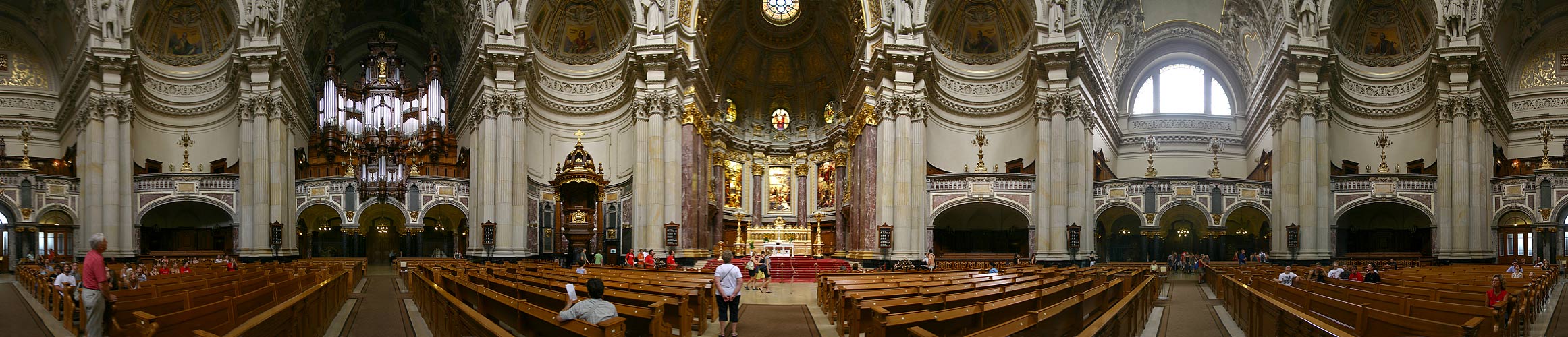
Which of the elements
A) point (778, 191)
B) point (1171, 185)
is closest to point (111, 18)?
point (778, 191)

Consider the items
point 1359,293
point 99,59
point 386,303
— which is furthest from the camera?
point 99,59

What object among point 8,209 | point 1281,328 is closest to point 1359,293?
point 1281,328

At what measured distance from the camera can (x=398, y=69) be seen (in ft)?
115

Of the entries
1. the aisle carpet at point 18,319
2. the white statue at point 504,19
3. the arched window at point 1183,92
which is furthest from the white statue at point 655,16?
the arched window at point 1183,92

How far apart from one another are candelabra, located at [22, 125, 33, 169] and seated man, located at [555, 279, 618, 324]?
3459 cm

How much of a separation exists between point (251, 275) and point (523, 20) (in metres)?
17.0

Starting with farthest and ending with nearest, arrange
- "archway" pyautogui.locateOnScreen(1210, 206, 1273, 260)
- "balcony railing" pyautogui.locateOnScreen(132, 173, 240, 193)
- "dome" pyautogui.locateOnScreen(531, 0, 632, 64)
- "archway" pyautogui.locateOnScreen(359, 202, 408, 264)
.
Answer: "archway" pyautogui.locateOnScreen(1210, 206, 1273, 260), "archway" pyautogui.locateOnScreen(359, 202, 408, 264), "dome" pyautogui.locateOnScreen(531, 0, 632, 64), "balcony railing" pyautogui.locateOnScreen(132, 173, 240, 193)

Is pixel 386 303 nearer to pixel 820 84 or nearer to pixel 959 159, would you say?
pixel 959 159

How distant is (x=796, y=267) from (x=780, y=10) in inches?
532

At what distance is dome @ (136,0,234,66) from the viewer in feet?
102

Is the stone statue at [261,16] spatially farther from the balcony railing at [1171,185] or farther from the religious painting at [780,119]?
the balcony railing at [1171,185]

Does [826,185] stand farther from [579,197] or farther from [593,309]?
[593,309]

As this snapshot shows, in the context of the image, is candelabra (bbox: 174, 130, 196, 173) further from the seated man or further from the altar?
the seated man

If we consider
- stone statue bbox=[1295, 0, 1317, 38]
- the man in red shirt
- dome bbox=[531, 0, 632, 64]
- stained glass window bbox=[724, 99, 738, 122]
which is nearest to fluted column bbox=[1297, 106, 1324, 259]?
stone statue bbox=[1295, 0, 1317, 38]
